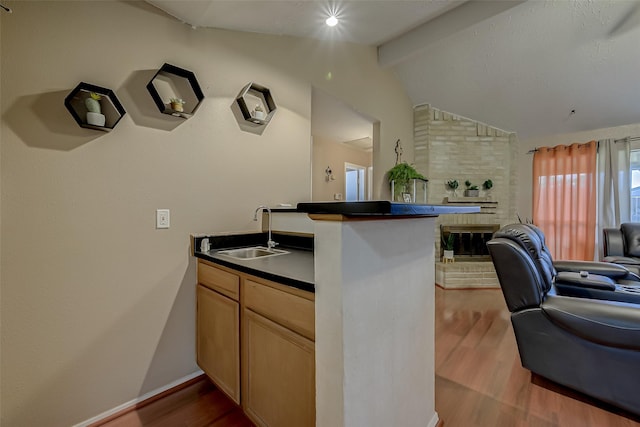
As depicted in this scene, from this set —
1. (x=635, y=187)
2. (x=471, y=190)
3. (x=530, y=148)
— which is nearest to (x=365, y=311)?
(x=471, y=190)

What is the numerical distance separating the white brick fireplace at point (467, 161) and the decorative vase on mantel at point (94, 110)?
4.22m

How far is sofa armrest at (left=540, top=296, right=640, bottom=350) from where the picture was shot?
1.41 m

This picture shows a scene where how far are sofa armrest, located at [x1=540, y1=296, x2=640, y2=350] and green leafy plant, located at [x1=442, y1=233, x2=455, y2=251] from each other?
2.81 metres

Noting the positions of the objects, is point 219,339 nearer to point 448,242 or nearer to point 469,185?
point 448,242

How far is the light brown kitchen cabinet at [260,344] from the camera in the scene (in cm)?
110

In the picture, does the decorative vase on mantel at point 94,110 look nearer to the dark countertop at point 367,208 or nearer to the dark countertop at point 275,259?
the dark countertop at point 275,259

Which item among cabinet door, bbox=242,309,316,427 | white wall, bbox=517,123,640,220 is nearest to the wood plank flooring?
cabinet door, bbox=242,309,316,427

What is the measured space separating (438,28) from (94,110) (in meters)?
3.36

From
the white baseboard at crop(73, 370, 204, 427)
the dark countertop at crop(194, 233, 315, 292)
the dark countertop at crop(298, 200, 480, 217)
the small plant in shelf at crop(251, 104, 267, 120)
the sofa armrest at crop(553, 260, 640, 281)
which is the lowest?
the white baseboard at crop(73, 370, 204, 427)

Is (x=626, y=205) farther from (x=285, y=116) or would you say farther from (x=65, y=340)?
(x=65, y=340)

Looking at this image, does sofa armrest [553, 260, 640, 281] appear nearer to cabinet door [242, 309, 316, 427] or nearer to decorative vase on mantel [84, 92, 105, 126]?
cabinet door [242, 309, 316, 427]

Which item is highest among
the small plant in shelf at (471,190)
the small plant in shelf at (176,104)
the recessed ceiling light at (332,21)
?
the recessed ceiling light at (332,21)

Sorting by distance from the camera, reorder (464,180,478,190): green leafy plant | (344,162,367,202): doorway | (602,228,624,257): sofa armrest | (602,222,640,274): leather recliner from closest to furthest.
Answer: (602,222,640,274): leather recliner, (602,228,624,257): sofa armrest, (464,180,478,190): green leafy plant, (344,162,367,202): doorway

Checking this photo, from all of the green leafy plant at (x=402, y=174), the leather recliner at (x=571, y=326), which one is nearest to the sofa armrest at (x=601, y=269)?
the leather recliner at (x=571, y=326)
